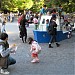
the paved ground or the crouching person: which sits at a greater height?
the crouching person

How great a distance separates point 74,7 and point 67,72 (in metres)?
19.3

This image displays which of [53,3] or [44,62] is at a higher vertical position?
[53,3]

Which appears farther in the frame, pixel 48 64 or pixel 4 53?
pixel 48 64

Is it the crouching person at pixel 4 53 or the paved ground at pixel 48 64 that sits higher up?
the crouching person at pixel 4 53

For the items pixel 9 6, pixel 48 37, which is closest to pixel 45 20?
pixel 48 37

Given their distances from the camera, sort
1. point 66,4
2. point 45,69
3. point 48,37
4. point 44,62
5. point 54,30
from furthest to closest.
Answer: point 66,4 → point 48,37 → point 54,30 → point 44,62 → point 45,69

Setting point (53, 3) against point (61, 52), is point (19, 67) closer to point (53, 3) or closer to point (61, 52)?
point (61, 52)

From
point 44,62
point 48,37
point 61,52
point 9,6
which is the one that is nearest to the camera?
point 44,62

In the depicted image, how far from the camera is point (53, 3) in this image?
24.8 m

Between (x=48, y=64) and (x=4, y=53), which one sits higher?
(x=4, y=53)

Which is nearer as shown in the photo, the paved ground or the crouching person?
the crouching person

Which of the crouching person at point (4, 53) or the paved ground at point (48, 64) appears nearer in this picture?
the crouching person at point (4, 53)

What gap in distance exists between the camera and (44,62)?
35.1ft

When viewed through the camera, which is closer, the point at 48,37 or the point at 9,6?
the point at 48,37
